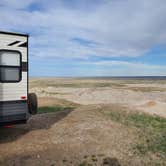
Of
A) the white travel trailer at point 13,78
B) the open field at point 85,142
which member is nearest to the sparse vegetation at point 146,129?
the open field at point 85,142

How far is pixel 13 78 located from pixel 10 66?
38 centimetres

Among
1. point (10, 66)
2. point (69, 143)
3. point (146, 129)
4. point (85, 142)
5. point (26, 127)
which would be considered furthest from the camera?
point (146, 129)

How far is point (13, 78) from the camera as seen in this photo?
648 cm

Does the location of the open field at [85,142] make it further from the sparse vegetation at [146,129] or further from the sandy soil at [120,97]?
the sandy soil at [120,97]

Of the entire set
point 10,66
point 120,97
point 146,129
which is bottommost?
point 120,97

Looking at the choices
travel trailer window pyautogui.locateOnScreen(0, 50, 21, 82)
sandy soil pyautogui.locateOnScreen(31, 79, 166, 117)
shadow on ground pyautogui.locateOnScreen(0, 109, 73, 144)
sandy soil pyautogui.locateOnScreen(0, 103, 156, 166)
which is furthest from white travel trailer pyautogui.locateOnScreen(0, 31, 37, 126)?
sandy soil pyautogui.locateOnScreen(31, 79, 166, 117)

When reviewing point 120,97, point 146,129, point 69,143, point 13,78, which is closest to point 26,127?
point 69,143

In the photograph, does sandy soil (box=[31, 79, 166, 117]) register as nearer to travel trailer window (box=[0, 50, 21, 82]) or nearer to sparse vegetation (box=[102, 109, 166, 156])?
sparse vegetation (box=[102, 109, 166, 156])

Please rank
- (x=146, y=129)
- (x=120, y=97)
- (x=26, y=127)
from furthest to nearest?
(x=120, y=97) < (x=146, y=129) < (x=26, y=127)

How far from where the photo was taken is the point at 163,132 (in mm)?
8648

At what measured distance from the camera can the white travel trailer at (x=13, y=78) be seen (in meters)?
6.26

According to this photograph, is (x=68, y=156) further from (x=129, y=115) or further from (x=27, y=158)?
(x=129, y=115)

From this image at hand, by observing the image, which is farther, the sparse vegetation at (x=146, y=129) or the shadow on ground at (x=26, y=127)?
the shadow on ground at (x=26, y=127)

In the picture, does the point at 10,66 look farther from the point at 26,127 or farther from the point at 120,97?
the point at 120,97
